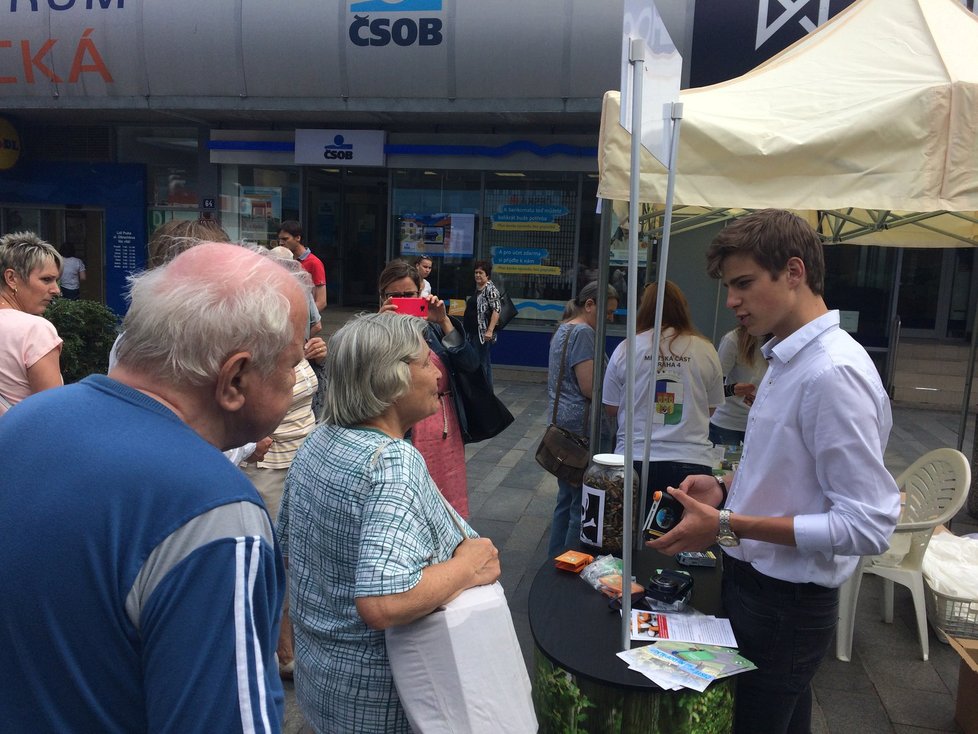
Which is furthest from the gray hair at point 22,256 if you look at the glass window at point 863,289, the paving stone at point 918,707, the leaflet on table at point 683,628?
the glass window at point 863,289

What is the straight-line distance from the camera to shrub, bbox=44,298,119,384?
6262mm

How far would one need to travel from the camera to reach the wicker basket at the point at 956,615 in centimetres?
335

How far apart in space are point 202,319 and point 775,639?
5.39 feet

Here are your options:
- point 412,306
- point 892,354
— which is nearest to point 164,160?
point 412,306

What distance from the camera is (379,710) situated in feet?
5.44

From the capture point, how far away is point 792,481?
180 cm

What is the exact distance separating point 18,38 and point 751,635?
12452 millimetres

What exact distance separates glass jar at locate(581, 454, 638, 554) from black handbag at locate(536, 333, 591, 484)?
3.73 feet

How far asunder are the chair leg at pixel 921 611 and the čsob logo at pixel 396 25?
322 inches

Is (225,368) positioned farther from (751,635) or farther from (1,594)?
(751,635)

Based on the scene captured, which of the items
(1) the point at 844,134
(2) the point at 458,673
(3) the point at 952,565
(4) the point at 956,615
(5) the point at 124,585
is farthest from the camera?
(3) the point at 952,565

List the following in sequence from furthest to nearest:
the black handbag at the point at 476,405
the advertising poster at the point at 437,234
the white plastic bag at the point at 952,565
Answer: the advertising poster at the point at 437,234 < the white plastic bag at the point at 952,565 < the black handbag at the point at 476,405

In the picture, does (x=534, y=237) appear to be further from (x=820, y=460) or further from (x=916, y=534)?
(x=820, y=460)

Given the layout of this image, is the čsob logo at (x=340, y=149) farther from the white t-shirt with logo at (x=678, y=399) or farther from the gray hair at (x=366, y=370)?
the gray hair at (x=366, y=370)
